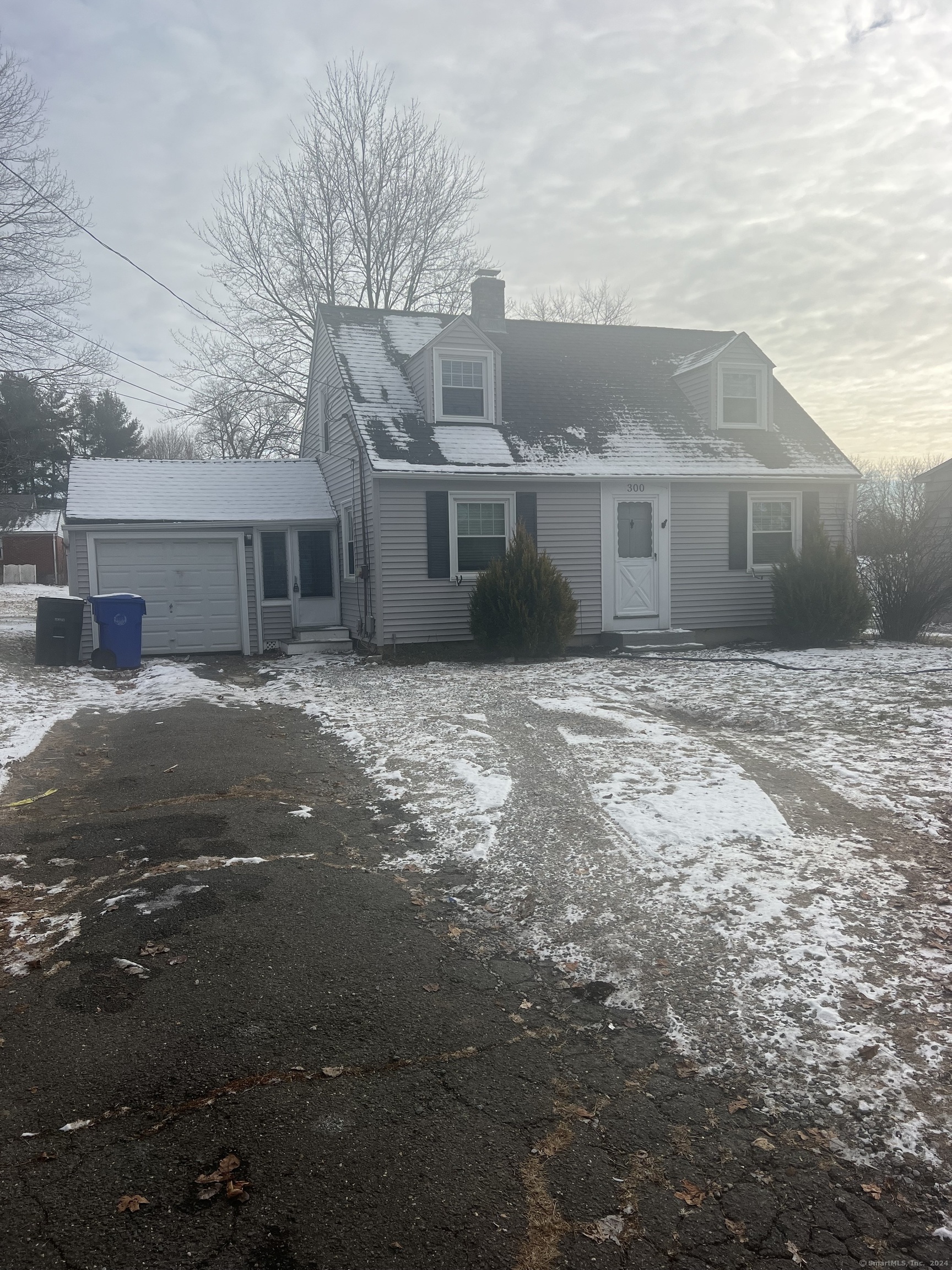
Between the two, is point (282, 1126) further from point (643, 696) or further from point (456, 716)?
point (643, 696)

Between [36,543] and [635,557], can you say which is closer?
[635,557]

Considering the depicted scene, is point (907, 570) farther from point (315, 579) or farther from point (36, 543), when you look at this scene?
point (36, 543)

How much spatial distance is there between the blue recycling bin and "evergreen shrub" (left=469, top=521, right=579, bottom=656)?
5454mm

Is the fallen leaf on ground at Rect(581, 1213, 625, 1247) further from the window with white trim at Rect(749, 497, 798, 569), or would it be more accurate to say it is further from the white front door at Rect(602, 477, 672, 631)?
the window with white trim at Rect(749, 497, 798, 569)

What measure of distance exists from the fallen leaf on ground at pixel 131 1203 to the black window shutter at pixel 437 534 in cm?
1203

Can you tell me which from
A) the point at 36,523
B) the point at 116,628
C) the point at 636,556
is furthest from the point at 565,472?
the point at 36,523

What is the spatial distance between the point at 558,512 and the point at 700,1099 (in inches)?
491

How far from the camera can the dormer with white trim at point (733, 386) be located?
16.2m

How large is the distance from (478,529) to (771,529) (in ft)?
19.2

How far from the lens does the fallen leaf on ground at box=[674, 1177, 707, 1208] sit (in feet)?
7.94

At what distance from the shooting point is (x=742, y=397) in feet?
54.4

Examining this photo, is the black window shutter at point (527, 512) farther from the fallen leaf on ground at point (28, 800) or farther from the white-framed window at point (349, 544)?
the fallen leaf on ground at point (28, 800)

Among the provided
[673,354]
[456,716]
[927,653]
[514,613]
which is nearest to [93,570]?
[514,613]

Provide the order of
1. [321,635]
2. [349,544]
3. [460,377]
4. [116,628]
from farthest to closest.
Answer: [349,544], [321,635], [460,377], [116,628]
